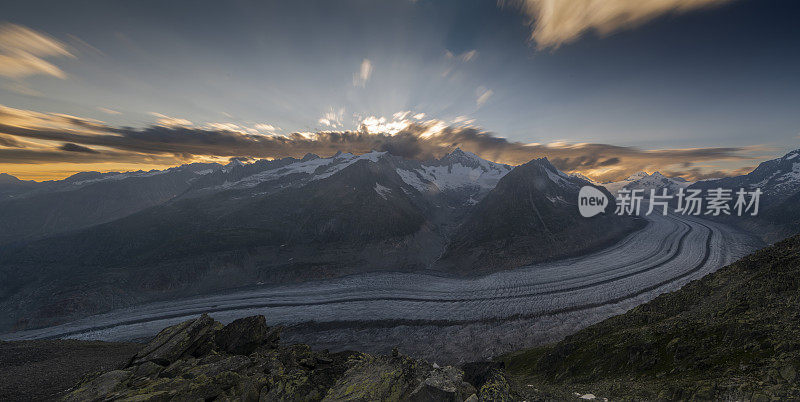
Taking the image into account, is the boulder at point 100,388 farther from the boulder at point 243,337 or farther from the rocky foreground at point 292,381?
the boulder at point 243,337

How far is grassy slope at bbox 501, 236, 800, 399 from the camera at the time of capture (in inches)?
437

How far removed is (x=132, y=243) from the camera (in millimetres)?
102125

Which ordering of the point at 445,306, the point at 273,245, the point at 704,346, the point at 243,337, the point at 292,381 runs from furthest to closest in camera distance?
1. the point at 273,245
2. the point at 445,306
3. the point at 243,337
4. the point at 292,381
5. the point at 704,346

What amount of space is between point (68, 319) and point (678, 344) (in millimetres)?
105711

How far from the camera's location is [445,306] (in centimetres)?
5553

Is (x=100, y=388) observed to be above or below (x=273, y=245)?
above

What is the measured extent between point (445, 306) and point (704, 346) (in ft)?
142

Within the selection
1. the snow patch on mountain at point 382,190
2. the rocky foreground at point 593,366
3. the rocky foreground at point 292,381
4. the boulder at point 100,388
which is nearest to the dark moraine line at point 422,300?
the rocky foreground at point 593,366

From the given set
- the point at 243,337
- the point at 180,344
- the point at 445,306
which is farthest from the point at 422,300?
the point at 180,344

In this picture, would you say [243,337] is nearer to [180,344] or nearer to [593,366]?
[180,344]

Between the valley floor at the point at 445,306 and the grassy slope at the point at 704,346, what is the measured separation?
19.4m

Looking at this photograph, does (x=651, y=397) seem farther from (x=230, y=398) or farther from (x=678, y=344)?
(x=230, y=398)

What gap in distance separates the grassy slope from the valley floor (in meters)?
19.4

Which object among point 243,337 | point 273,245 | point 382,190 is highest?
point 382,190
